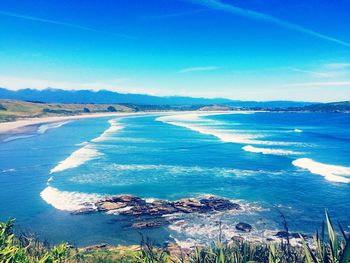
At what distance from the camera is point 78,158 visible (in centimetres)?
4612

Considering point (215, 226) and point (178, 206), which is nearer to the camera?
point (215, 226)

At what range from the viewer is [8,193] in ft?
99.4

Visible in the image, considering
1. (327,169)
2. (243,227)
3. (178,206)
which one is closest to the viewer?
(243,227)

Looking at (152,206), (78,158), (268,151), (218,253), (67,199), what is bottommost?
(67,199)

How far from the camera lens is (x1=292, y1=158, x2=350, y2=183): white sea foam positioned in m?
35.2

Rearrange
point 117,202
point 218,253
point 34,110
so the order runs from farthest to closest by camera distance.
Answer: point 34,110, point 117,202, point 218,253

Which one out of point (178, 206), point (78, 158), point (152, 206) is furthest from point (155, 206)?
point (78, 158)

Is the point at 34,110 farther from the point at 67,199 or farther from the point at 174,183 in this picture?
the point at 67,199

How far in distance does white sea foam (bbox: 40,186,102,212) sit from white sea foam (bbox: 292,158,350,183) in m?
23.2

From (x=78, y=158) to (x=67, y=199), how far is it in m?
17.9

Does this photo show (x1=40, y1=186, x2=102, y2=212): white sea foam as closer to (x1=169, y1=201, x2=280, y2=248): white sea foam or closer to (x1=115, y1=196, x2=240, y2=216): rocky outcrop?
(x1=115, y1=196, x2=240, y2=216): rocky outcrop

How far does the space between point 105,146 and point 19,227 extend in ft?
113

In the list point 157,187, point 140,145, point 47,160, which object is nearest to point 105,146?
point 140,145

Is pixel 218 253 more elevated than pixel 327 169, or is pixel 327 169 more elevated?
pixel 218 253
